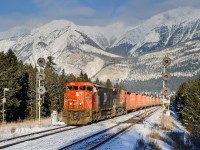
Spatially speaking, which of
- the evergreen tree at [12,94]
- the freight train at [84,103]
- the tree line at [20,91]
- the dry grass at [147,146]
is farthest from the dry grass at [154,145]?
the evergreen tree at [12,94]

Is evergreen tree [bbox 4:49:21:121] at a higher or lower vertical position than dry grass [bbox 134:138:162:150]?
higher

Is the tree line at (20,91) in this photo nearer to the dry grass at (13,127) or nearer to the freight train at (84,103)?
the freight train at (84,103)

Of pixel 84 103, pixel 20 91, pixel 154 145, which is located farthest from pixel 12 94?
pixel 154 145

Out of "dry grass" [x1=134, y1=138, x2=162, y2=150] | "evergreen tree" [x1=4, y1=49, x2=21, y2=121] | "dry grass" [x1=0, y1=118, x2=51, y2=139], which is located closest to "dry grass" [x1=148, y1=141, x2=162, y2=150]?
"dry grass" [x1=134, y1=138, x2=162, y2=150]

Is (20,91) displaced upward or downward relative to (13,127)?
upward

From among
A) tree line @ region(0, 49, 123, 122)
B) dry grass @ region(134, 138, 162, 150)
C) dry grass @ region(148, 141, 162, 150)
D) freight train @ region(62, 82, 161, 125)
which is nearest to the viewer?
dry grass @ region(134, 138, 162, 150)

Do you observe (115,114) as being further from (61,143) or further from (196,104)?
(61,143)

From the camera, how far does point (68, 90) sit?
33562 mm

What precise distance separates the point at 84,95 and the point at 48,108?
1615 inches

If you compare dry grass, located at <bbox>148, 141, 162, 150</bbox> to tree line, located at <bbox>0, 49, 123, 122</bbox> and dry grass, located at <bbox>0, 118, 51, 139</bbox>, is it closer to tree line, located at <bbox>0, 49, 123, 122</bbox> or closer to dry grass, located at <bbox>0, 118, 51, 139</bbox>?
dry grass, located at <bbox>0, 118, 51, 139</bbox>

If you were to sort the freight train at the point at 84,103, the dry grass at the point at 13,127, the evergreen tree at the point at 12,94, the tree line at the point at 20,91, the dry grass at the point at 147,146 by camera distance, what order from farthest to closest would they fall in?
1. the tree line at the point at 20,91
2. the evergreen tree at the point at 12,94
3. the freight train at the point at 84,103
4. the dry grass at the point at 13,127
5. the dry grass at the point at 147,146

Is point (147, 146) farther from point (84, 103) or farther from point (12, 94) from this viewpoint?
point (12, 94)

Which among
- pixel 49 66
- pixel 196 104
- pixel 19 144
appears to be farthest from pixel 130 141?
pixel 49 66

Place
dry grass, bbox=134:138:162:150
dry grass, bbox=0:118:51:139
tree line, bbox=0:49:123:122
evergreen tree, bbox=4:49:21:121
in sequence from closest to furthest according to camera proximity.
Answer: dry grass, bbox=134:138:162:150 → dry grass, bbox=0:118:51:139 → evergreen tree, bbox=4:49:21:121 → tree line, bbox=0:49:123:122
